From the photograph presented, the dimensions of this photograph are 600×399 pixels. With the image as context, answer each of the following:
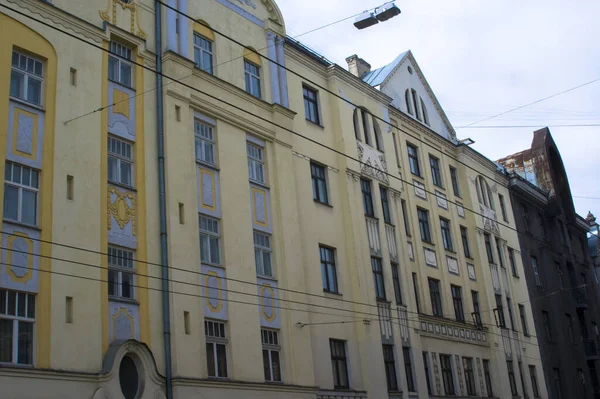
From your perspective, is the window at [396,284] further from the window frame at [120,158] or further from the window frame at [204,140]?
the window frame at [120,158]

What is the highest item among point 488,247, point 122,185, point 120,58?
point 120,58

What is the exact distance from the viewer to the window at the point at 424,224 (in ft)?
113

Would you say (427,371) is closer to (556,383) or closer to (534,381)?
(534,381)

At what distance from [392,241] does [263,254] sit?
8.49 metres

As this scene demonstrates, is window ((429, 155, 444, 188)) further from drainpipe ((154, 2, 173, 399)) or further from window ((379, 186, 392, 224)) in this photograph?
drainpipe ((154, 2, 173, 399))

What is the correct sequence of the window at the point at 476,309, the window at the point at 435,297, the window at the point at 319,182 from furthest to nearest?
the window at the point at 476,309, the window at the point at 435,297, the window at the point at 319,182

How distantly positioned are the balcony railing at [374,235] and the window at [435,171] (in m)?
8.09

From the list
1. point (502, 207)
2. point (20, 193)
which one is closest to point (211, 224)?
point (20, 193)

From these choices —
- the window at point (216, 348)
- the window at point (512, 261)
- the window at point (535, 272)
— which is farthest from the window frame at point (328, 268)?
the window at point (535, 272)

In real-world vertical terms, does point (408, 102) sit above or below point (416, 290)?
above

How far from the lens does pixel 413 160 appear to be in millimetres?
36188

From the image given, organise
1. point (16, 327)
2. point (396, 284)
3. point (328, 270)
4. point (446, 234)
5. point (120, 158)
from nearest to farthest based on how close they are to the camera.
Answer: point (16, 327)
point (120, 158)
point (328, 270)
point (396, 284)
point (446, 234)

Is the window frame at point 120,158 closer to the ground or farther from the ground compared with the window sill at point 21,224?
farther from the ground

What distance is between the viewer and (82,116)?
782 inches
